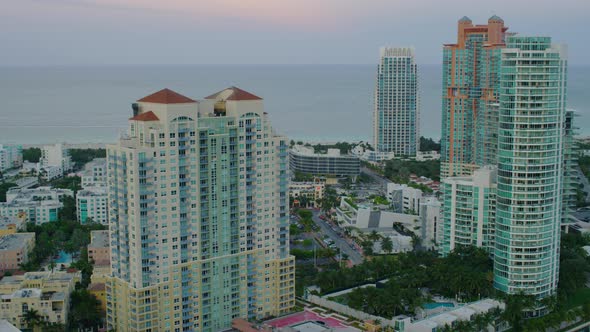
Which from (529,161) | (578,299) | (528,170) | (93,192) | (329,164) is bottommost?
(578,299)

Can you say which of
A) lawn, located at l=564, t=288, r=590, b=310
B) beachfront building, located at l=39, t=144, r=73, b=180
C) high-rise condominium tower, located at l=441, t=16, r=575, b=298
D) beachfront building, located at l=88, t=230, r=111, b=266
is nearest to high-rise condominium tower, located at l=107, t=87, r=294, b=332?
high-rise condominium tower, located at l=441, t=16, r=575, b=298

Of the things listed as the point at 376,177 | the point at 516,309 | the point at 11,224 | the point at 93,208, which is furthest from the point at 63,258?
the point at 376,177

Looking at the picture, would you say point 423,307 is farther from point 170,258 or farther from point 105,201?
point 105,201

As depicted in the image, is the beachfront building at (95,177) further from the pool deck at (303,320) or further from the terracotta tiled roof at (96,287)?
the pool deck at (303,320)

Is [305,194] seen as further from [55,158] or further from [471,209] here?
[55,158]

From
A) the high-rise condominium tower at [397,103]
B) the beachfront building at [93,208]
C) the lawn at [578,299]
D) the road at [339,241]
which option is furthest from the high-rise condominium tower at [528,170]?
the high-rise condominium tower at [397,103]

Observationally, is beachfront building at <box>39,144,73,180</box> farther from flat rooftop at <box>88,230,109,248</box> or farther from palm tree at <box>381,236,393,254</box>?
palm tree at <box>381,236,393,254</box>

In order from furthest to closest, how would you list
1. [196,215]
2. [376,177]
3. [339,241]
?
[376,177]
[339,241]
[196,215]
